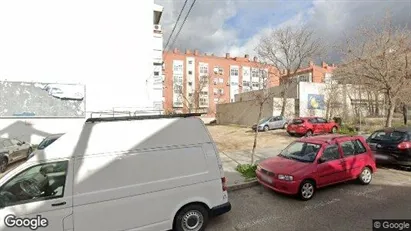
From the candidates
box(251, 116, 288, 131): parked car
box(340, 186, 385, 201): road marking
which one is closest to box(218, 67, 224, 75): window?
box(251, 116, 288, 131): parked car

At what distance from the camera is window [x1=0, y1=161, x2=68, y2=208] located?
3.75m

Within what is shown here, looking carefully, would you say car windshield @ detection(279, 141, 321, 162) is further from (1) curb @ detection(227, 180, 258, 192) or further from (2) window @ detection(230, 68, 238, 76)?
(2) window @ detection(230, 68, 238, 76)

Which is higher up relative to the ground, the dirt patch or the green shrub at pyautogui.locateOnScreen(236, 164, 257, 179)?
the green shrub at pyautogui.locateOnScreen(236, 164, 257, 179)

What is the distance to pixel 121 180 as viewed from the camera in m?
4.16

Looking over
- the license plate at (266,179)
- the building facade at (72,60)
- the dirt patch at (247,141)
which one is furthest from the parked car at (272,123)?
the license plate at (266,179)

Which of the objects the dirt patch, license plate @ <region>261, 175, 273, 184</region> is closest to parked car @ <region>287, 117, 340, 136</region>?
the dirt patch

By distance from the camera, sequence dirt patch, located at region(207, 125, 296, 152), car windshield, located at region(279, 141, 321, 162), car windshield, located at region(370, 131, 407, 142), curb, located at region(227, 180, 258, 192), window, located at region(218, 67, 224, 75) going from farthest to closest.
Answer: window, located at region(218, 67, 224, 75), dirt patch, located at region(207, 125, 296, 152), car windshield, located at region(370, 131, 407, 142), curb, located at region(227, 180, 258, 192), car windshield, located at region(279, 141, 321, 162)

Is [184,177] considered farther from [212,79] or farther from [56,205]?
Result: [212,79]

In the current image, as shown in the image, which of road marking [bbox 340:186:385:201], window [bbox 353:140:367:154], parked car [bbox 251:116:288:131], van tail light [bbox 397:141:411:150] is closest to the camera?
road marking [bbox 340:186:385:201]
